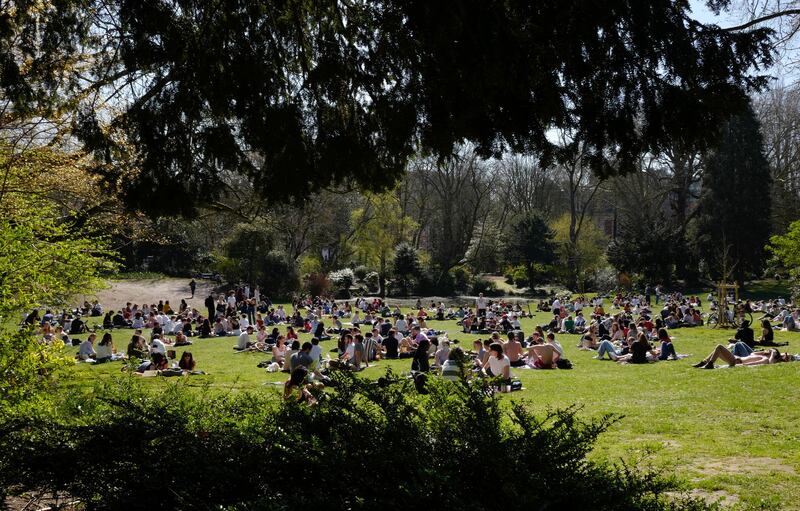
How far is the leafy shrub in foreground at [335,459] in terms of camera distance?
3568 mm

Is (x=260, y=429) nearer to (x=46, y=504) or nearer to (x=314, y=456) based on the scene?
(x=314, y=456)

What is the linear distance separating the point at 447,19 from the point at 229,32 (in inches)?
90.0

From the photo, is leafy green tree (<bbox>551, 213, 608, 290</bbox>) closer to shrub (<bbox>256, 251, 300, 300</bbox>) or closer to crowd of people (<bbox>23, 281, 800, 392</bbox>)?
crowd of people (<bbox>23, 281, 800, 392</bbox>)

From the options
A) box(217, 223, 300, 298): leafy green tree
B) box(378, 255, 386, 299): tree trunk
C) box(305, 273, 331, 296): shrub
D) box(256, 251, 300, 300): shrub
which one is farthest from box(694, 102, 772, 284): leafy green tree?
box(217, 223, 300, 298): leafy green tree

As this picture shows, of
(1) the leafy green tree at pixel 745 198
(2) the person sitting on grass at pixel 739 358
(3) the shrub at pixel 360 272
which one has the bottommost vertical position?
(2) the person sitting on grass at pixel 739 358

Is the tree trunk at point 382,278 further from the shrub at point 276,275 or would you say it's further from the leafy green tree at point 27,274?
the leafy green tree at point 27,274

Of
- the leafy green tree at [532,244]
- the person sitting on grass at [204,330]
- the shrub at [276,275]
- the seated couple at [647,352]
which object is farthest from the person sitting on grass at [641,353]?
the leafy green tree at [532,244]

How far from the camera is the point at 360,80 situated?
254 inches

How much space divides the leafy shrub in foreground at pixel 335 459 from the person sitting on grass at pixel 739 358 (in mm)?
11317

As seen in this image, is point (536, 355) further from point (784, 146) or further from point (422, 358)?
point (784, 146)

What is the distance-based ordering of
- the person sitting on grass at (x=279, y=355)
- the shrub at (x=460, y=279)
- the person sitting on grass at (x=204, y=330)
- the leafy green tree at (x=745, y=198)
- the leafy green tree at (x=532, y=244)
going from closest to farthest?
1. the person sitting on grass at (x=279, y=355)
2. the person sitting on grass at (x=204, y=330)
3. the leafy green tree at (x=745, y=198)
4. the shrub at (x=460, y=279)
5. the leafy green tree at (x=532, y=244)

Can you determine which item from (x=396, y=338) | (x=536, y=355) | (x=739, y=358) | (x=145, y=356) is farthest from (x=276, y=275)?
(x=739, y=358)

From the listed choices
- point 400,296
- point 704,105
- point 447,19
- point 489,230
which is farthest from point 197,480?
point 489,230

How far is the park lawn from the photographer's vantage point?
6602 mm
